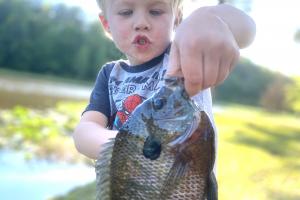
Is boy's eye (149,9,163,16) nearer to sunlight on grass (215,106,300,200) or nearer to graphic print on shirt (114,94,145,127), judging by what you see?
graphic print on shirt (114,94,145,127)

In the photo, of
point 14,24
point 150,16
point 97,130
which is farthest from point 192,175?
point 14,24

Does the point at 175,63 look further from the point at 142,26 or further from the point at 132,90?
the point at 132,90

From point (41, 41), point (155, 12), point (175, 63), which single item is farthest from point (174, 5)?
point (41, 41)

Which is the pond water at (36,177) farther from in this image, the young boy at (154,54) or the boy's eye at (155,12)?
the boy's eye at (155,12)

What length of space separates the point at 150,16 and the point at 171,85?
0.31 m

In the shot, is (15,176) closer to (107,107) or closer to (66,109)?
(107,107)

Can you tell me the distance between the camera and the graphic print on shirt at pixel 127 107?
5.17ft

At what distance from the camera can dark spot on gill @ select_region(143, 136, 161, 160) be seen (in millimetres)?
1191

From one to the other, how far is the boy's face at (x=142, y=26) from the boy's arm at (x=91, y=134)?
0.80 feet

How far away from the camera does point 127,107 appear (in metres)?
1.60

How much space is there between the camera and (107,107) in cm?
173

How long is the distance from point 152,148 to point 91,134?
36 centimetres

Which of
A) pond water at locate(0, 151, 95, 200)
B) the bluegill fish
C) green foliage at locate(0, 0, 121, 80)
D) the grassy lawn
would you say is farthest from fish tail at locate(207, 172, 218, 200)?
green foliage at locate(0, 0, 121, 80)

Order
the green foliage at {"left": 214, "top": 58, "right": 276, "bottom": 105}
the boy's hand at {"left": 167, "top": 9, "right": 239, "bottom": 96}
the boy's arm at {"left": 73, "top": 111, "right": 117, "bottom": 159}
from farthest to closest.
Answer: the green foliage at {"left": 214, "top": 58, "right": 276, "bottom": 105} < the boy's arm at {"left": 73, "top": 111, "right": 117, "bottom": 159} < the boy's hand at {"left": 167, "top": 9, "right": 239, "bottom": 96}
